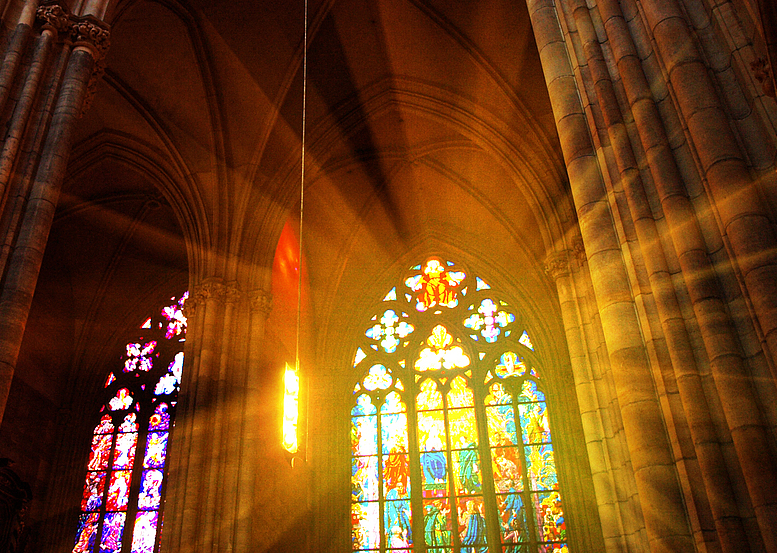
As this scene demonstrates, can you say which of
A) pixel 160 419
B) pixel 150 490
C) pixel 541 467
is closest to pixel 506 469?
pixel 541 467

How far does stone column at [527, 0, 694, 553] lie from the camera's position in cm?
418

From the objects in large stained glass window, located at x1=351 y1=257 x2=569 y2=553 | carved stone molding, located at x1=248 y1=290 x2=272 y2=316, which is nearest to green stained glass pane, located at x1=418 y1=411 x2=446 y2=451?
large stained glass window, located at x1=351 y1=257 x2=569 y2=553

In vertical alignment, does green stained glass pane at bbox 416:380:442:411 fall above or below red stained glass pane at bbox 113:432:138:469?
above

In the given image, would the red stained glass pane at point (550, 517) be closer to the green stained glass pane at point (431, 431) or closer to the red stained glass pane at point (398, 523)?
the green stained glass pane at point (431, 431)

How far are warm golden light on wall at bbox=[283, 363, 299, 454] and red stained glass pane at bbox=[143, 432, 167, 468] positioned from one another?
3258mm

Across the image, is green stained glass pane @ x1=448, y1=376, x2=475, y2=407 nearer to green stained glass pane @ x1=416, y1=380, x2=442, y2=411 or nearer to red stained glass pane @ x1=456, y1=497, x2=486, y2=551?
green stained glass pane @ x1=416, y1=380, x2=442, y2=411

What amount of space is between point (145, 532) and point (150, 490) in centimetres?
85

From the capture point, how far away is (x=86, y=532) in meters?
14.4

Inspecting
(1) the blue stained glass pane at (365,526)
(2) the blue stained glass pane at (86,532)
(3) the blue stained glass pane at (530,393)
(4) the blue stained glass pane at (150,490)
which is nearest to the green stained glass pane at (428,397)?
(3) the blue stained glass pane at (530,393)

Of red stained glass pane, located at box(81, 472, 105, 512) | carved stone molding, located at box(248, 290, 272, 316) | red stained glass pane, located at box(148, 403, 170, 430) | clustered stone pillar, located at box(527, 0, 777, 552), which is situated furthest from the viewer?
red stained glass pane, located at box(148, 403, 170, 430)

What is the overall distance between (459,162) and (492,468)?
21.5 feet

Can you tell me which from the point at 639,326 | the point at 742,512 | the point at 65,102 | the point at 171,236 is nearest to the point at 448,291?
the point at 171,236

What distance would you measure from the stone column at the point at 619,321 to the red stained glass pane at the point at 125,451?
1268cm

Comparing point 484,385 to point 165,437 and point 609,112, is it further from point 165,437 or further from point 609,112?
point 609,112
